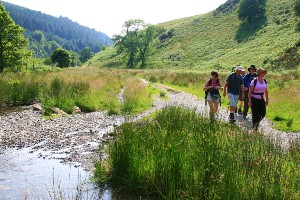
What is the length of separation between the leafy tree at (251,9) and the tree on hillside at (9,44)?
74.8m

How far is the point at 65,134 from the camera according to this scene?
440 inches

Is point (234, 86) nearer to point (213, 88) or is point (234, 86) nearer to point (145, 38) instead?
point (213, 88)

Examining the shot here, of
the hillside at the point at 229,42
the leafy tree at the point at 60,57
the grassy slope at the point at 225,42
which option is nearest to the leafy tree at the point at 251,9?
the hillside at the point at 229,42

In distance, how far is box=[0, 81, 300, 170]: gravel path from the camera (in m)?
8.58

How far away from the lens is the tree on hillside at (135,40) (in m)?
90.0

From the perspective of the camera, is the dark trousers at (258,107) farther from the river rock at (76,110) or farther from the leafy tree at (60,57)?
the leafy tree at (60,57)

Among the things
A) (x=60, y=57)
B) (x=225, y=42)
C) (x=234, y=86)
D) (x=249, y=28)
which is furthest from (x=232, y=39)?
(x=234, y=86)

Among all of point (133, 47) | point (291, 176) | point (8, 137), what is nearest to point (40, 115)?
point (8, 137)

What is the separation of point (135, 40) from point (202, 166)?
86.4 metres

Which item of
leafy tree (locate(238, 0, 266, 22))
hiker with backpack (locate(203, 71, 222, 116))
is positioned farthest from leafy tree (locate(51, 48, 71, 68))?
hiker with backpack (locate(203, 71, 222, 116))

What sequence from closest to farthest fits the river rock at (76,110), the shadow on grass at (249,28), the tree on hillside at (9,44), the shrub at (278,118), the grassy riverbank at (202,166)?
the grassy riverbank at (202,166)
the shrub at (278,118)
the river rock at (76,110)
the tree on hillside at (9,44)
the shadow on grass at (249,28)

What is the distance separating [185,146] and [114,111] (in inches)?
395

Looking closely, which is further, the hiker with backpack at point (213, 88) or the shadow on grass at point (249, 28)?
the shadow on grass at point (249, 28)

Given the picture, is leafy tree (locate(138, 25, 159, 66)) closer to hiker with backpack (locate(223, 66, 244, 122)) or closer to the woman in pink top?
hiker with backpack (locate(223, 66, 244, 122))
